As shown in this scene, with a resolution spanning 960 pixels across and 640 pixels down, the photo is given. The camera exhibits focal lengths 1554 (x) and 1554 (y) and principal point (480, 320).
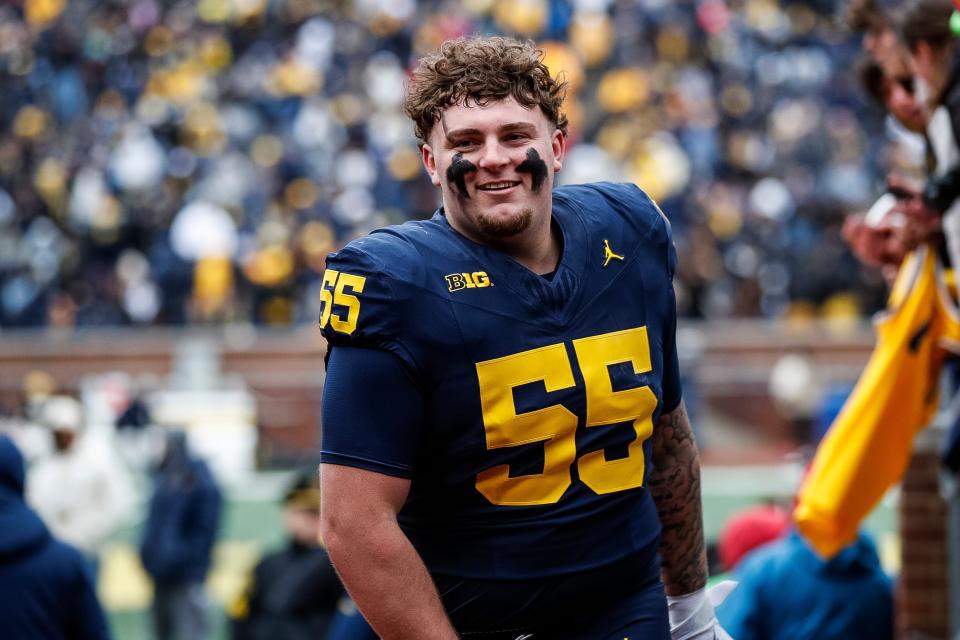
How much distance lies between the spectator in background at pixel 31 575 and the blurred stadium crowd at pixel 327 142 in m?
14.1

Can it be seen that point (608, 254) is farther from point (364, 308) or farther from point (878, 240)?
point (878, 240)

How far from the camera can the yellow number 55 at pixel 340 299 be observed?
274 centimetres

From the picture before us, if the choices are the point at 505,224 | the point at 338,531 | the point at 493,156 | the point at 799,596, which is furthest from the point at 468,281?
the point at 799,596

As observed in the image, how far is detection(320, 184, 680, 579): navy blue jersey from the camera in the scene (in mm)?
2760

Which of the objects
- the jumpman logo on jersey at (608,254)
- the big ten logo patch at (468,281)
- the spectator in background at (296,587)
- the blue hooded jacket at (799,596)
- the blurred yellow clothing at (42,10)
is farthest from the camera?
the blurred yellow clothing at (42,10)

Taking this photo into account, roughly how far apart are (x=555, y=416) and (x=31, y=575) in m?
2.51

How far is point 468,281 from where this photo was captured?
284 cm

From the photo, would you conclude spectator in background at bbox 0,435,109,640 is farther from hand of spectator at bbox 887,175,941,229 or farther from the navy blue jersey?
hand of spectator at bbox 887,175,941,229

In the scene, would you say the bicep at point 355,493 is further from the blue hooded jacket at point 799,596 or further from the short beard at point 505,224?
the blue hooded jacket at point 799,596

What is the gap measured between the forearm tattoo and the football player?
0.20 meters

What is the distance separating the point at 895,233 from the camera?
15.5 feet

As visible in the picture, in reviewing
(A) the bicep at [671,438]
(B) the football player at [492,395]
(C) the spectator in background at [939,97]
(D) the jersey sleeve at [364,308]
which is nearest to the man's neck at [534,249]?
(B) the football player at [492,395]

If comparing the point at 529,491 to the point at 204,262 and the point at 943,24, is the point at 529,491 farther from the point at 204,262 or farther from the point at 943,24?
the point at 204,262

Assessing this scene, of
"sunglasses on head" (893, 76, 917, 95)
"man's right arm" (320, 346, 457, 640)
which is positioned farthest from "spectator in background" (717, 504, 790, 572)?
"man's right arm" (320, 346, 457, 640)
